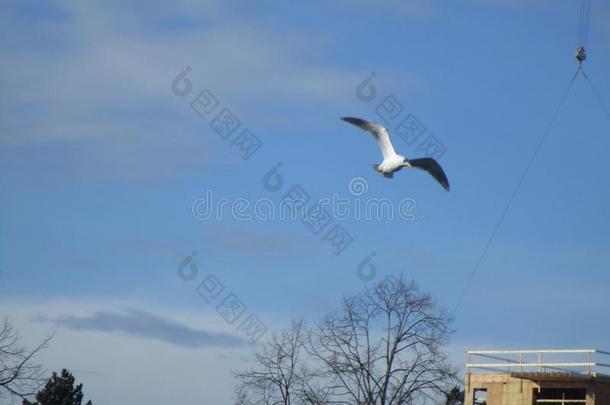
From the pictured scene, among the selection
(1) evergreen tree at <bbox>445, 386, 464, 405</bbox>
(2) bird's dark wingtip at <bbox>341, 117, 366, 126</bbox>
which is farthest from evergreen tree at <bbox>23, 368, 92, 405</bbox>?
(2) bird's dark wingtip at <bbox>341, 117, 366, 126</bbox>

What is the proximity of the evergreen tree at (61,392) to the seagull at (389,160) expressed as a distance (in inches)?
1619

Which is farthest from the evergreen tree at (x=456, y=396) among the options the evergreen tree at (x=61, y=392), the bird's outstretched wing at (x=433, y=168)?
the bird's outstretched wing at (x=433, y=168)

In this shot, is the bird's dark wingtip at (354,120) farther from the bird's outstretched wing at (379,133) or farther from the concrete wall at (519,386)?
the concrete wall at (519,386)

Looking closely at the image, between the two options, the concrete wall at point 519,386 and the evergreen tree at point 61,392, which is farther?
the evergreen tree at point 61,392

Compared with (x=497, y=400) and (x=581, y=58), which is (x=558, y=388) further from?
(x=581, y=58)

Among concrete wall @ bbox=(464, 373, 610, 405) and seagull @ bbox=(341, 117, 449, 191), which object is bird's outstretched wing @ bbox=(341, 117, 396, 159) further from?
concrete wall @ bbox=(464, 373, 610, 405)

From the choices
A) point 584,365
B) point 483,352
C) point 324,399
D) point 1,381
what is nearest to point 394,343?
point 324,399

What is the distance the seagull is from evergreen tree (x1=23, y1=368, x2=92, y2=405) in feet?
135

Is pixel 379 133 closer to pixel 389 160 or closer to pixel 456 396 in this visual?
pixel 389 160

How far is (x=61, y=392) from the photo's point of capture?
84750mm

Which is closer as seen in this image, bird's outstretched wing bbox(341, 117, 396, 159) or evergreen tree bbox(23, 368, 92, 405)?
bird's outstretched wing bbox(341, 117, 396, 159)

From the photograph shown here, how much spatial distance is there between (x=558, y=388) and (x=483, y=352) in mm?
3781

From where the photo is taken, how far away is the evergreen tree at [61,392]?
276 ft

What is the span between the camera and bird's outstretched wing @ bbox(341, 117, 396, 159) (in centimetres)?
4938
